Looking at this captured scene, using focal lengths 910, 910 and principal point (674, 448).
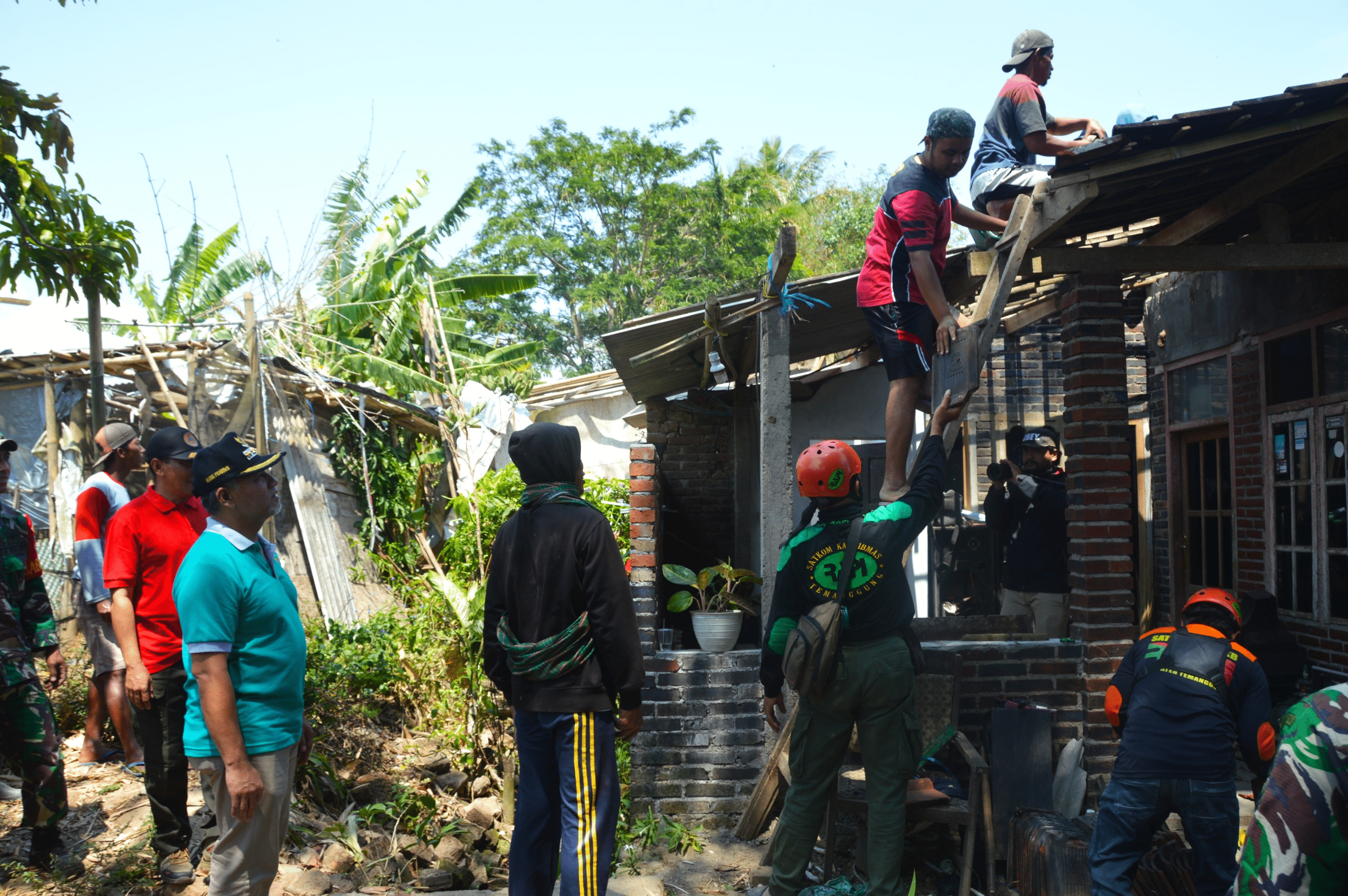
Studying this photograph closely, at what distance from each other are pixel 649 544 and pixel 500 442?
6.62 metres

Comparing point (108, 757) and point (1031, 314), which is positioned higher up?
point (1031, 314)

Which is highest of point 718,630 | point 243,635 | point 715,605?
point 243,635

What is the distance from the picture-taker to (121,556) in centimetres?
401

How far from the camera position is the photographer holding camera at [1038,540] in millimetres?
5797

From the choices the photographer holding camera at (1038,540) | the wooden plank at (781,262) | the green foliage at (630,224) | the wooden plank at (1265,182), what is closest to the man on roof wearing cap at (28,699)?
the wooden plank at (781,262)

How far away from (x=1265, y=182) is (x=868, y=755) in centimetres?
322

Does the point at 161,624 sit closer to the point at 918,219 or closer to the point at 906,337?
the point at 906,337

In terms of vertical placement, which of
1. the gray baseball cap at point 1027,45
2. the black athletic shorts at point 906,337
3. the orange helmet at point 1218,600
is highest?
the gray baseball cap at point 1027,45

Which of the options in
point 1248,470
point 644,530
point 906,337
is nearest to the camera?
point 906,337

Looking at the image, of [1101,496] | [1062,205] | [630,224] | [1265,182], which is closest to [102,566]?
[1062,205]

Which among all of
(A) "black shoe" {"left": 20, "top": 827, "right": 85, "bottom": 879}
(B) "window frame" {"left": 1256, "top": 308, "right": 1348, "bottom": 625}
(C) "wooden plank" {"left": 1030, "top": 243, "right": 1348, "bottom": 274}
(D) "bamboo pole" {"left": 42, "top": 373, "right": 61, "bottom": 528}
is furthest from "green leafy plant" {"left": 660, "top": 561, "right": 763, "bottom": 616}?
(D) "bamboo pole" {"left": 42, "top": 373, "right": 61, "bottom": 528}

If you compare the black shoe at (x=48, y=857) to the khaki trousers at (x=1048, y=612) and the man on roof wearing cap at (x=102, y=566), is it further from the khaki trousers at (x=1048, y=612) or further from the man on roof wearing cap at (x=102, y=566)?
the khaki trousers at (x=1048, y=612)

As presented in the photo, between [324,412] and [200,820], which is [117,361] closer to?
[324,412]

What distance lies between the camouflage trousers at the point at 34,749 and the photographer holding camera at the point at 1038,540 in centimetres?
536
